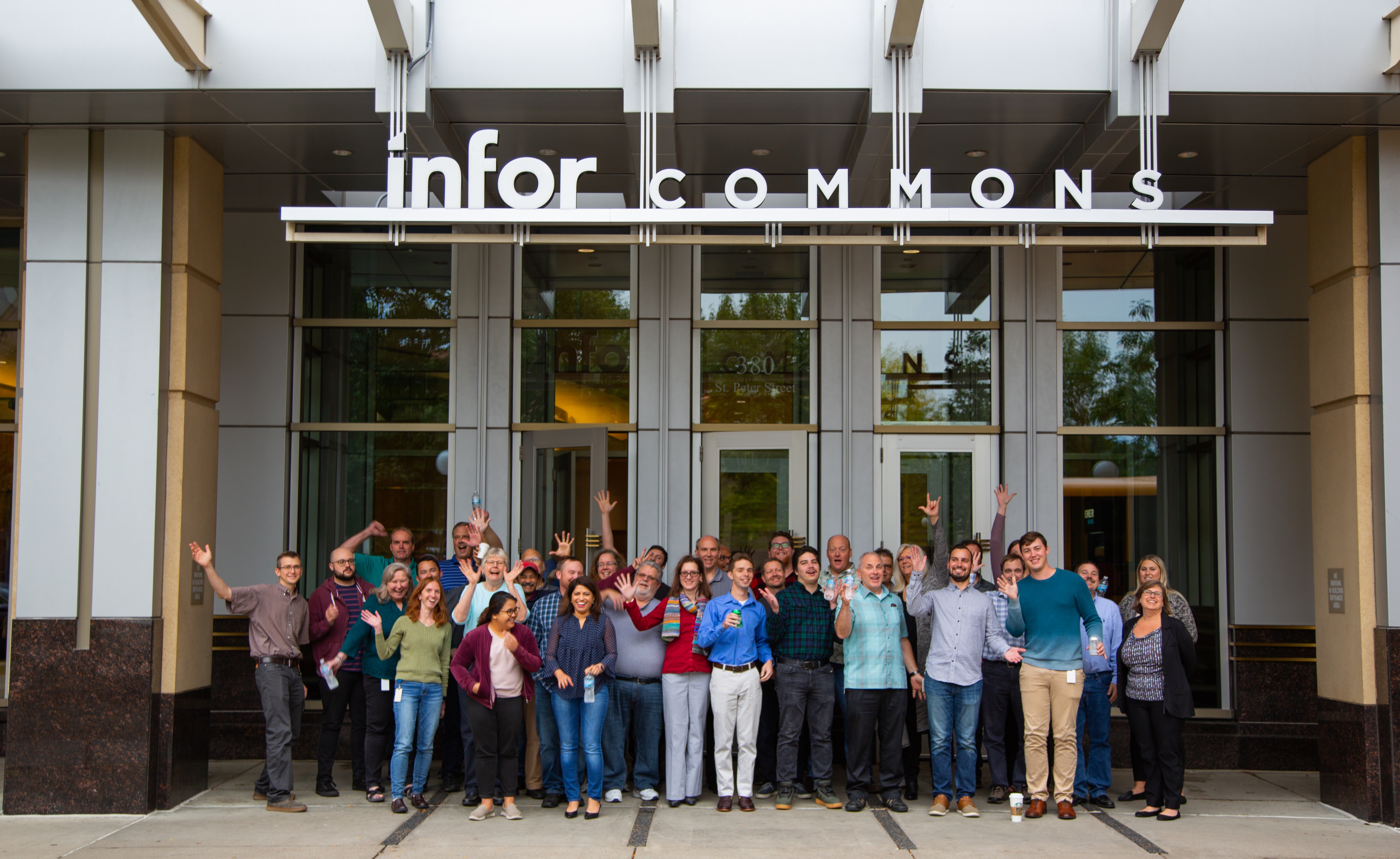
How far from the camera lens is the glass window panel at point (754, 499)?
10.7 m

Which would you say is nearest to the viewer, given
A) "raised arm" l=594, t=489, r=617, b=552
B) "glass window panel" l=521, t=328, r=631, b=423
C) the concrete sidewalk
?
the concrete sidewalk

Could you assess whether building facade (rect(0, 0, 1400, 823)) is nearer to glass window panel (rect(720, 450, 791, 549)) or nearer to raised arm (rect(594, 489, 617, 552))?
glass window panel (rect(720, 450, 791, 549))

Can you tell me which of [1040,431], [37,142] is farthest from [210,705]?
[1040,431]

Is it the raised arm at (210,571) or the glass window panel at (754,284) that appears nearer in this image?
the raised arm at (210,571)

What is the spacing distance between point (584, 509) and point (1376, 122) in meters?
6.89

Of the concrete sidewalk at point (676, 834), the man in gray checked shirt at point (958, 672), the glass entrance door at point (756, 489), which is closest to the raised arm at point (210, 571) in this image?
the concrete sidewalk at point (676, 834)

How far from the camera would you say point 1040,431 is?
34.9ft

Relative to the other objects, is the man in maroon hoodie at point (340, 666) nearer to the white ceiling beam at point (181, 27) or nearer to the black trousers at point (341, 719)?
the black trousers at point (341, 719)

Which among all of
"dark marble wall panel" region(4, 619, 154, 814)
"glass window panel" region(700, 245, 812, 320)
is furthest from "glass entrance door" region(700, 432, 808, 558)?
"dark marble wall panel" region(4, 619, 154, 814)

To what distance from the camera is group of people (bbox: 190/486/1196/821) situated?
7938 millimetres

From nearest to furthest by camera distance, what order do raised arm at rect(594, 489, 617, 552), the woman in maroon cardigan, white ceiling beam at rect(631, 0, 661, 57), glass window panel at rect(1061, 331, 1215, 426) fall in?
white ceiling beam at rect(631, 0, 661, 57), the woman in maroon cardigan, raised arm at rect(594, 489, 617, 552), glass window panel at rect(1061, 331, 1215, 426)

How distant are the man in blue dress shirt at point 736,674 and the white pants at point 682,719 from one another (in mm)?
93

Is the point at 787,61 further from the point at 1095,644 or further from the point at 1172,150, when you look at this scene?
the point at 1095,644

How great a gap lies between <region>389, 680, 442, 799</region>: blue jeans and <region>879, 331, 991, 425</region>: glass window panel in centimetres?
482
